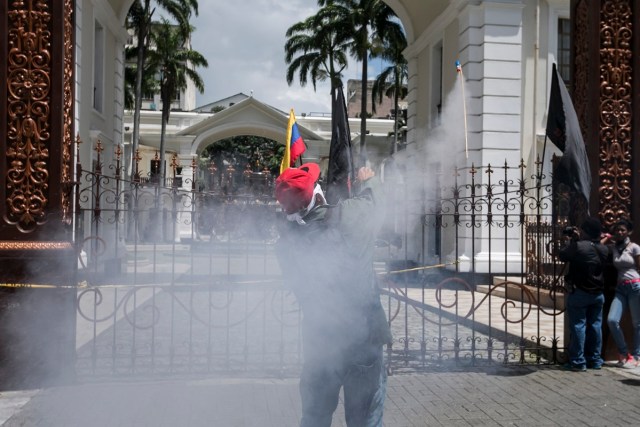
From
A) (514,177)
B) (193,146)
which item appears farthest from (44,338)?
(193,146)

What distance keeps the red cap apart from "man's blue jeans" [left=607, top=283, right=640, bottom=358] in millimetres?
4739

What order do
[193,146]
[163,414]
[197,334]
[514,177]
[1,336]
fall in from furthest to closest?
[193,146] < [514,177] < [197,334] < [1,336] < [163,414]

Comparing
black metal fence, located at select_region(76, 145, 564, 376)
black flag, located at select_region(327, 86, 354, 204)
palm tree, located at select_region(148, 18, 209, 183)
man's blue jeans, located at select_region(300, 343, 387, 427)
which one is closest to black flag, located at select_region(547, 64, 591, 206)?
black metal fence, located at select_region(76, 145, 564, 376)

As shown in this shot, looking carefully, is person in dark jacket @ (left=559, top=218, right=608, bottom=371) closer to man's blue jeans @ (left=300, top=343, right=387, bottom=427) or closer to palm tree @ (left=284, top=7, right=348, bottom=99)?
man's blue jeans @ (left=300, top=343, right=387, bottom=427)

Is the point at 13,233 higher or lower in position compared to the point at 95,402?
higher

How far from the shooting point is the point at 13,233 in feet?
20.1

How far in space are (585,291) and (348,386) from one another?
4.10 metres

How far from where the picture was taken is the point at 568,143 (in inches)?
263

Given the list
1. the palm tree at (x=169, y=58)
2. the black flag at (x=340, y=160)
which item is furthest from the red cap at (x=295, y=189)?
the palm tree at (x=169, y=58)

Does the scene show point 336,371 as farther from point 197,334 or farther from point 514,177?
point 514,177

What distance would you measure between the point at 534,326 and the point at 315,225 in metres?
7.01

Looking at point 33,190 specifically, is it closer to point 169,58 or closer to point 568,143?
point 568,143

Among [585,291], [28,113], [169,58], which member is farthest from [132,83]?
[585,291]

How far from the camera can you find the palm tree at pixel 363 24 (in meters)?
28.9
